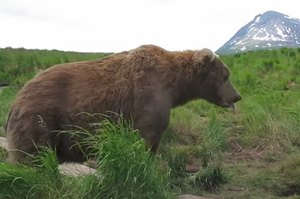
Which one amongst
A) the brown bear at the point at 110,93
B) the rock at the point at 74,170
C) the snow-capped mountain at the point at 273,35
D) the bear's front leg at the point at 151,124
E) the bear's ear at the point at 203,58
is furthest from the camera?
the snow-capped mountain at the point at 273,35

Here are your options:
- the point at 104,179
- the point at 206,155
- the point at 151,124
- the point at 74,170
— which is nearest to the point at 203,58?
the point at 151,124

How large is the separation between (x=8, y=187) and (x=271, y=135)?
197 inches

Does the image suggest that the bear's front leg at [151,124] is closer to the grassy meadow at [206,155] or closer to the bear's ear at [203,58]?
the grassy meadow at [206,155]

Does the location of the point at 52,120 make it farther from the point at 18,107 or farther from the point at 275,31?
the point at 275,31

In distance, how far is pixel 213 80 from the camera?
252 inches

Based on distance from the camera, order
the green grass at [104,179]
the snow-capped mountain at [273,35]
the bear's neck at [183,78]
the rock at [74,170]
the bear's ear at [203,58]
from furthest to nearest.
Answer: the snow-capped mountain at [273,35]
the bear's ear at [203,58]
the bear's neck at [183,78]
the rock at [74,170]
the green grass at [104,179]

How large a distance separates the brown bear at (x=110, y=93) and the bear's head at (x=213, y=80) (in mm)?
11

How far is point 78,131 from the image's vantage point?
507 centimetres

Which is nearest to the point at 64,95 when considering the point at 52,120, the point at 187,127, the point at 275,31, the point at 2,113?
the point at 52,120

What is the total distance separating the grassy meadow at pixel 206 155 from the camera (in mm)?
4484

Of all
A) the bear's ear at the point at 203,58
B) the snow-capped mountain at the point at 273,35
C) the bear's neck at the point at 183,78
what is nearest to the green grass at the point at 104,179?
the bear's neck at the point at 183,78

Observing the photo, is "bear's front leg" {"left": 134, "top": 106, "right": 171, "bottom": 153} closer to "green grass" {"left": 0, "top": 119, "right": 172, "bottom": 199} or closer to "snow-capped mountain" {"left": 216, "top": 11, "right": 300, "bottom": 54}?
"green grass" {"left": 0, "top": 119, "right": 172, "bottom": 199}

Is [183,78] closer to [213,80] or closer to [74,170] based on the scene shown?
[213,80]

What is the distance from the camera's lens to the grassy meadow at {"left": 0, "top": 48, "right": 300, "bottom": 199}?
14.7 ft
